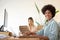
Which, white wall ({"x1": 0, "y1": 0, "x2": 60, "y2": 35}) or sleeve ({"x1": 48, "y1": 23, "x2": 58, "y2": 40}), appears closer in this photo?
sleeve ({"x1": 48, "y1": 23, "x2": 58, "y2": 40})

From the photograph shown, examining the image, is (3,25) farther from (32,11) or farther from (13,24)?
(32,11)

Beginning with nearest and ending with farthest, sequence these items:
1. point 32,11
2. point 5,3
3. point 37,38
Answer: point 37,38
point 32,11
point 5,3

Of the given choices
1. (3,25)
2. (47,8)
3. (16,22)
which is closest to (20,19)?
(16,22)

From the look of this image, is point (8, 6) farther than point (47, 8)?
Yes

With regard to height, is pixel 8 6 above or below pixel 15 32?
above

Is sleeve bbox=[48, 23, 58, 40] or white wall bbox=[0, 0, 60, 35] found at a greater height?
white wall bbox=[0, 0, 60, 35]

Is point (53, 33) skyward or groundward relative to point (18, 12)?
groundward

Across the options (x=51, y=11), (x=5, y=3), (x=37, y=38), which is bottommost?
(x=37, y=38)

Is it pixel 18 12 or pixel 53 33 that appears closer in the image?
pixel 53 33

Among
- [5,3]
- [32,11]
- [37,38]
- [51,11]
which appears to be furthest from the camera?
[5,3]

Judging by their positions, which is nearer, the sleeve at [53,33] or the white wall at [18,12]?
the sleeve at [53,33]

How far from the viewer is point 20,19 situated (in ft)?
20.2

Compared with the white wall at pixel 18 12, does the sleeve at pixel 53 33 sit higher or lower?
lower

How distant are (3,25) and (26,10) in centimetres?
108
